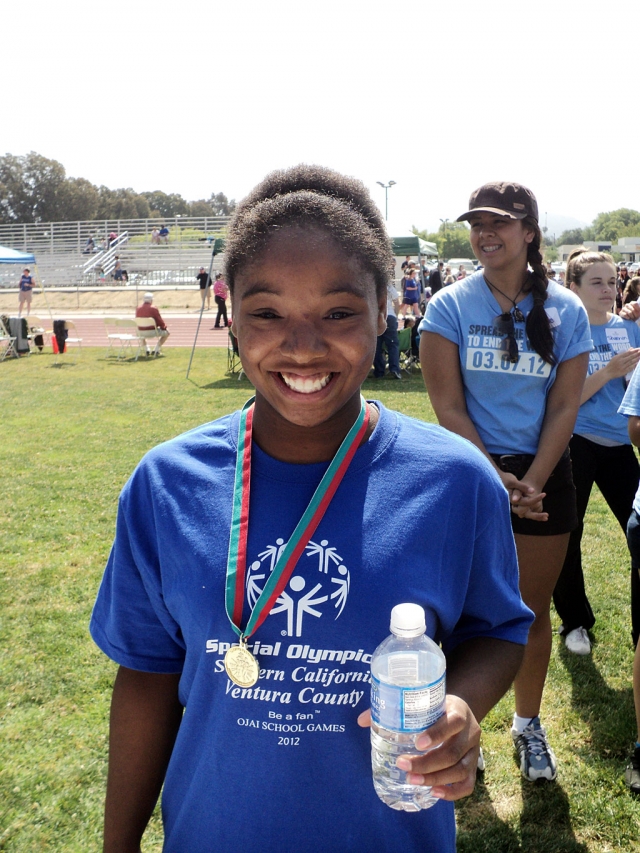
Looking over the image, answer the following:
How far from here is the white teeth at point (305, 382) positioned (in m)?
1.42

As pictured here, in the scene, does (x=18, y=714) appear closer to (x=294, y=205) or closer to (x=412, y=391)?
(x=294, y=205)

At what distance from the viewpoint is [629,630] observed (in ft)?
15.0

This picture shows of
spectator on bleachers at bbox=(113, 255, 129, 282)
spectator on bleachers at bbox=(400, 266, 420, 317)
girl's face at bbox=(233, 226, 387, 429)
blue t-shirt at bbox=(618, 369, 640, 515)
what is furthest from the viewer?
spectator on bleachers at bbox=(113, 255, 129, 282)

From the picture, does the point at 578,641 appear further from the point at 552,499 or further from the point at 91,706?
the point at 91,706

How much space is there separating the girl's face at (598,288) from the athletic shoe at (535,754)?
2557 mm

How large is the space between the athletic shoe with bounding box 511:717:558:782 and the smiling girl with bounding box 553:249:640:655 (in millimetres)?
945

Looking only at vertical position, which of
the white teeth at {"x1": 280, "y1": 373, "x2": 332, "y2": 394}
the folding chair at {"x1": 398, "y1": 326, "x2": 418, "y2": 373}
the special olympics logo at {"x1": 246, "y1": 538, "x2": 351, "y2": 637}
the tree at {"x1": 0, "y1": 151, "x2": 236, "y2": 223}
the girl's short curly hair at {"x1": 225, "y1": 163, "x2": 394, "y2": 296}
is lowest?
the folding chair at {"x1": 398, "y1": 326, "x2": 418, "y2": 373}

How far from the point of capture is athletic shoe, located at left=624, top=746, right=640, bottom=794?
122 inches

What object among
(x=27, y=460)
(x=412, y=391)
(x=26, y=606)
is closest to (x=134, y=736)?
(x=26, y=606)

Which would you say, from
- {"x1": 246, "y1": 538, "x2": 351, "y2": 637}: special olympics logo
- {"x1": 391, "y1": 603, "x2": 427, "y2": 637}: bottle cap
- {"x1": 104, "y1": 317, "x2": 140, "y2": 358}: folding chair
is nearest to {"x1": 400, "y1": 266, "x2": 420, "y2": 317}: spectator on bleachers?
{"x1": 104, "y1": 317, "x2": 140, "y2": 358}: folding chair

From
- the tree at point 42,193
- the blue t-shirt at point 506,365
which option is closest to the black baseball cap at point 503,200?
the blue t-shirt at point 506,365

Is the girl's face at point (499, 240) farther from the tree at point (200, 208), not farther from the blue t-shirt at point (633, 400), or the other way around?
the tree at point (200, 208)

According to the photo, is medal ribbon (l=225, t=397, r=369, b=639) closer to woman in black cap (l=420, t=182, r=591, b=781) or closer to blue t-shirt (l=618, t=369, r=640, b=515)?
woman in black cap (l=420, t=182, r=591, b=781)

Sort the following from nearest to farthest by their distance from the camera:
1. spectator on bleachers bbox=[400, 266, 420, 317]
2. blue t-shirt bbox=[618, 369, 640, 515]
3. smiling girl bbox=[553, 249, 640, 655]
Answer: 1. blue t-shirt bbox=[618, 369, 640, 515]
2. smiling girl bbox=[553, 249, 640, 655]
3. spectator on bleachers bbox=[400, 266, 420, 317]
